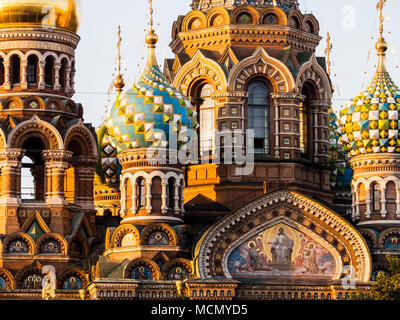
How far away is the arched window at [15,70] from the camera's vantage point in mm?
53094

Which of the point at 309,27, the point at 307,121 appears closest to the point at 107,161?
the point at 307,121

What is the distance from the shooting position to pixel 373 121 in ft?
168

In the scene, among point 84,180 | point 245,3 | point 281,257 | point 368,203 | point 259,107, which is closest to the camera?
point 281,257

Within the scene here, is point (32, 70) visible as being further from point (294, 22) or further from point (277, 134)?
point (294, 22)

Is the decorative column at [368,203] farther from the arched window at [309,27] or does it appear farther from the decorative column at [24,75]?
the decorative column at [24,75]

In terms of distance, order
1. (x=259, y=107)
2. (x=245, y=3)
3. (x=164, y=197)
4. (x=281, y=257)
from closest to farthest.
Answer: (x=281, y=257), (x=164, y=197), (x=259, y=107), (x=245, y=3)

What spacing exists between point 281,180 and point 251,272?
4.22 metres

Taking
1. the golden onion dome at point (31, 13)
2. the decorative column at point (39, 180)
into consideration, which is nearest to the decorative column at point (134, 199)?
the decorative column at point (39, 180)

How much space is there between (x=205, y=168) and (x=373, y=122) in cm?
541

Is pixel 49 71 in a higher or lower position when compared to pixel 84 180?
higher

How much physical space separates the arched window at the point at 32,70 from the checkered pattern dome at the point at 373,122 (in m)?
8.89
